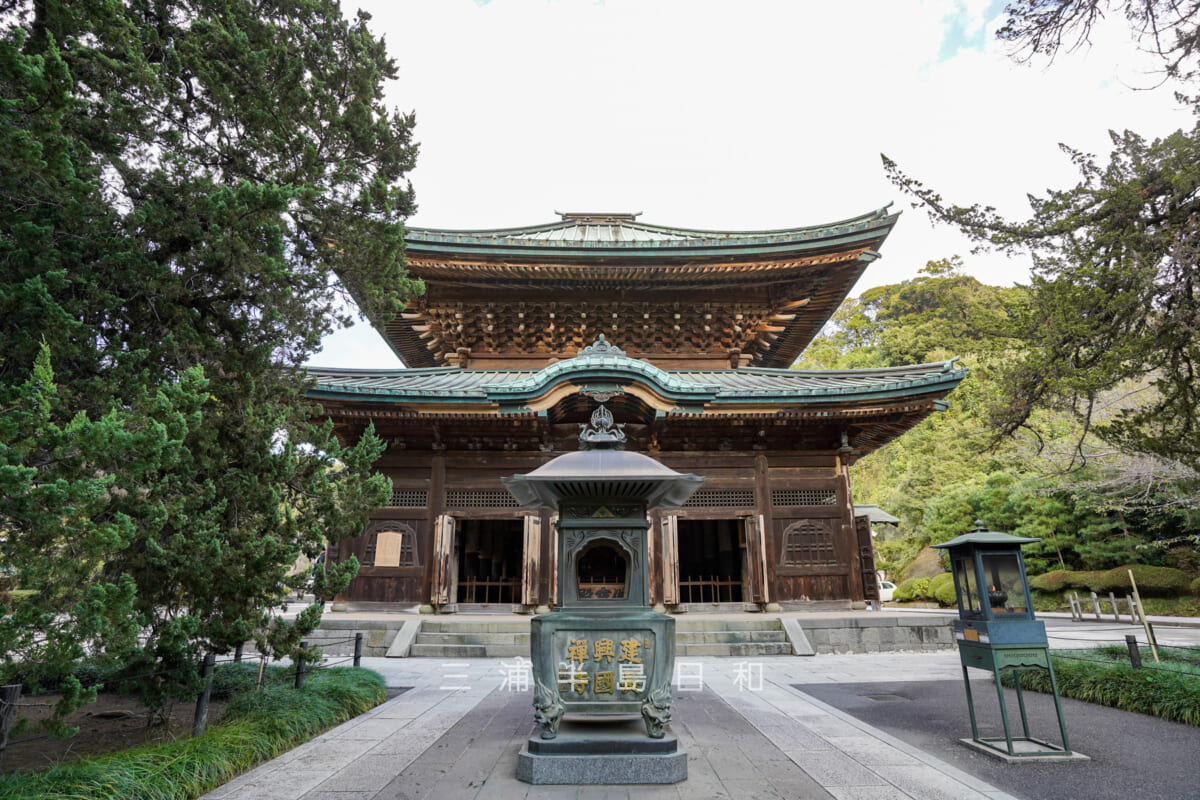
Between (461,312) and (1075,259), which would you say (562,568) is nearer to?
(1075,259)

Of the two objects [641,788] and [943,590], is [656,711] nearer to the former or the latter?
[641,788]

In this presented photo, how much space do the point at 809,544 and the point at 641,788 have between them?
8740mm

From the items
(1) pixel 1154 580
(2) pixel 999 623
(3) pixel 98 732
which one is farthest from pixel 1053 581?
(3) pixel 98 732

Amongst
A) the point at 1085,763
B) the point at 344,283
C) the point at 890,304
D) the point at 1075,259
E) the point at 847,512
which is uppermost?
the point at 890,304

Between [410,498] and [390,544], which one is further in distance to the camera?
[410,498]

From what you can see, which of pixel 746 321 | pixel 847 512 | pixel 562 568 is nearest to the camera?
pixel 562 568

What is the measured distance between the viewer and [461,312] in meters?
13.5

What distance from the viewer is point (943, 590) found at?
2370cm

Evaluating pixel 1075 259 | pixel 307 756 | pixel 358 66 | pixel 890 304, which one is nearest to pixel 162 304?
pixel 358 66

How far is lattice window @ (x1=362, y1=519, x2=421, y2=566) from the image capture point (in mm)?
11688

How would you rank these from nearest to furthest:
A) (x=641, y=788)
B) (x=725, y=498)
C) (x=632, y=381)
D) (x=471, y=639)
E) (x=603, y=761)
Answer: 1. (x=641, y=788)
2. (x=603, y=761)
3. (x=471, y=639)
4. (x=632, y=381)
5. (x=725, y=498)

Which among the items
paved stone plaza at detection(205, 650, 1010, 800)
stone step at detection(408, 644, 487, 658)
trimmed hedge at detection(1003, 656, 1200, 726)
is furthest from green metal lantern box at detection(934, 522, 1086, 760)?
stone step at detection(408, 644, 487, 658)

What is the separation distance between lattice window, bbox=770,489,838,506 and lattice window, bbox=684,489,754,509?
0.50m

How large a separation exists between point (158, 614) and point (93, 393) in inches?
73.9
